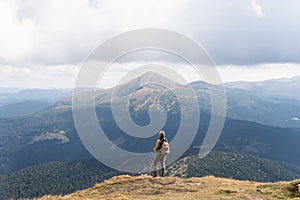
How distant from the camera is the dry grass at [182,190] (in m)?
21.2

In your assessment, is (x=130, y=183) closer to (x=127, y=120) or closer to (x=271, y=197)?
(x=127, y=120)

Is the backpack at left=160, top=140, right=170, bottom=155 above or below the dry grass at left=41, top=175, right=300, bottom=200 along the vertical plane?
above

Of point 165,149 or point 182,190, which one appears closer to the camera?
point 182,190

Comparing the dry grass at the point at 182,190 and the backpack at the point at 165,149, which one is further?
the backpack at the point at 165,149

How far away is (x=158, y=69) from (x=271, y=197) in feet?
42.7

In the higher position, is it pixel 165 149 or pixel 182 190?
pixel 165 149

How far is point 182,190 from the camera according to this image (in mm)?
24016

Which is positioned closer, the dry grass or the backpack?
the dry grass

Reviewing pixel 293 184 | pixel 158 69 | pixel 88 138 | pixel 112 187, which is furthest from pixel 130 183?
pixel 293 184

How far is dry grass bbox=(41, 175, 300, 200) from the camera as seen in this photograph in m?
21.2

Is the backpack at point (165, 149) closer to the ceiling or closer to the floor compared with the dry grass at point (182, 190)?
closer to the ceiling

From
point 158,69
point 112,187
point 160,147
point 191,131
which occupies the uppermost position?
point 158,69

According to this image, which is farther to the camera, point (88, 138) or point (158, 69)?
point (158, 69)

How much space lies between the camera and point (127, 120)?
26.5m
